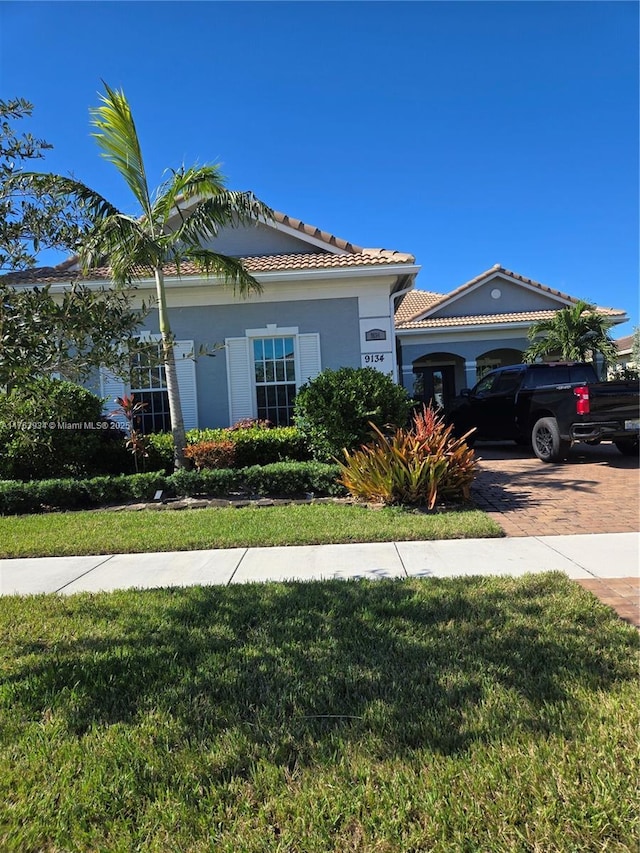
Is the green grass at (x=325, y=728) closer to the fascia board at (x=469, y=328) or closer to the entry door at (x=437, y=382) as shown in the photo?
the fascia board at (x=469, y=328)

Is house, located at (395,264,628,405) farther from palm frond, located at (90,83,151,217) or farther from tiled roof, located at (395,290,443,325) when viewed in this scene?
palm frond, located at (90,83,151,217)

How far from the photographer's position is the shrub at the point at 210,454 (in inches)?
357

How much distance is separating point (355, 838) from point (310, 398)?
7.28 m

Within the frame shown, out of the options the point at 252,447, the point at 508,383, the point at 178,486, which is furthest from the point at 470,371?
the point at 178,486

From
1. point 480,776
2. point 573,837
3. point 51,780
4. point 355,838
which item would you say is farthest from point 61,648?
point 573,837

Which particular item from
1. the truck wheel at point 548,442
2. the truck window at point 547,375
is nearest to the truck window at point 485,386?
the truck window at point 547,375

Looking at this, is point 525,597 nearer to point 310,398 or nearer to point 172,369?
point 310,398

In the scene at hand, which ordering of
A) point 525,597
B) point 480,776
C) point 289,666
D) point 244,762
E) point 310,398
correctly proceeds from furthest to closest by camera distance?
point 310,398
point 525,597
point 289,666
point 244,762
point 480,776

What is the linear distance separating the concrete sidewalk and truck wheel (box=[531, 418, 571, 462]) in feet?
14.8

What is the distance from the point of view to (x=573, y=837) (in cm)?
194

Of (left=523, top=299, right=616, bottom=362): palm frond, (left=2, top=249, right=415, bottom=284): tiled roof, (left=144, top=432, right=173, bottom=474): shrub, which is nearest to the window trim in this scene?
(left=2, top=249, right=415, bottom=284): tiled roof

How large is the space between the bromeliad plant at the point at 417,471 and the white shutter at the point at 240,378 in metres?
4.38

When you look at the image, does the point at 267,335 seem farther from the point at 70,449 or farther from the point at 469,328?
the point at 469,328

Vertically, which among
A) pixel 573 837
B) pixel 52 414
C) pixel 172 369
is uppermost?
pixel 172 369
